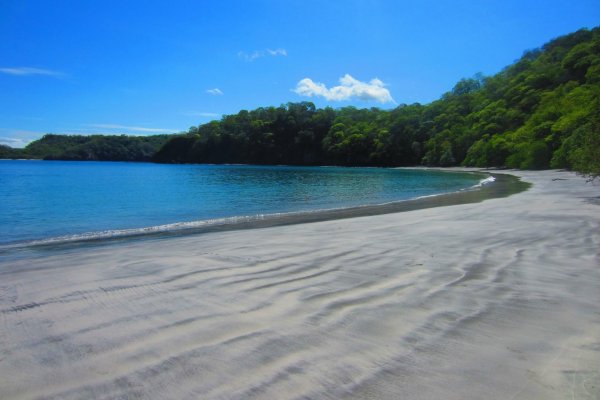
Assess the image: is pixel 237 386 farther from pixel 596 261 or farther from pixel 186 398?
pixel 596 261

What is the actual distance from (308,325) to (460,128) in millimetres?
115714

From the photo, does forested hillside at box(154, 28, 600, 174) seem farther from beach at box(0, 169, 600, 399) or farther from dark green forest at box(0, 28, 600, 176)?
beach at box(0, 169, 600, 399)

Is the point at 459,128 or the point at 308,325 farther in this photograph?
the point at 459,128

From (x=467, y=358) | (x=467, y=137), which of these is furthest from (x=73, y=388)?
(x=467, y=137)

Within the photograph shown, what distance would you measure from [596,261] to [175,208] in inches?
792

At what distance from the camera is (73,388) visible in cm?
311

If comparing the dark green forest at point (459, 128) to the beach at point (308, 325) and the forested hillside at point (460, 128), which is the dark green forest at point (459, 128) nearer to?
the forested hillside at point (460, 128)

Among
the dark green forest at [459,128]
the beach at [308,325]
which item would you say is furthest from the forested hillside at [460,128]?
the beach at [308,325]

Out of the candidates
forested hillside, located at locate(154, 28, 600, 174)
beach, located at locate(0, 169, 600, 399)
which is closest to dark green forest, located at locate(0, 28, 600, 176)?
forested hillside, located at locate(154, 28, 600, 174)

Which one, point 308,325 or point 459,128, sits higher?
point 459,128

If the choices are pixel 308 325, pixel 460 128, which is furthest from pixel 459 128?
pixel 308 325

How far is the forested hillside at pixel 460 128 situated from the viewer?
6794 centimetres

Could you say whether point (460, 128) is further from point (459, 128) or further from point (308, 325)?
point (308, 325)

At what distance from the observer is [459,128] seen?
10944 centimetres
